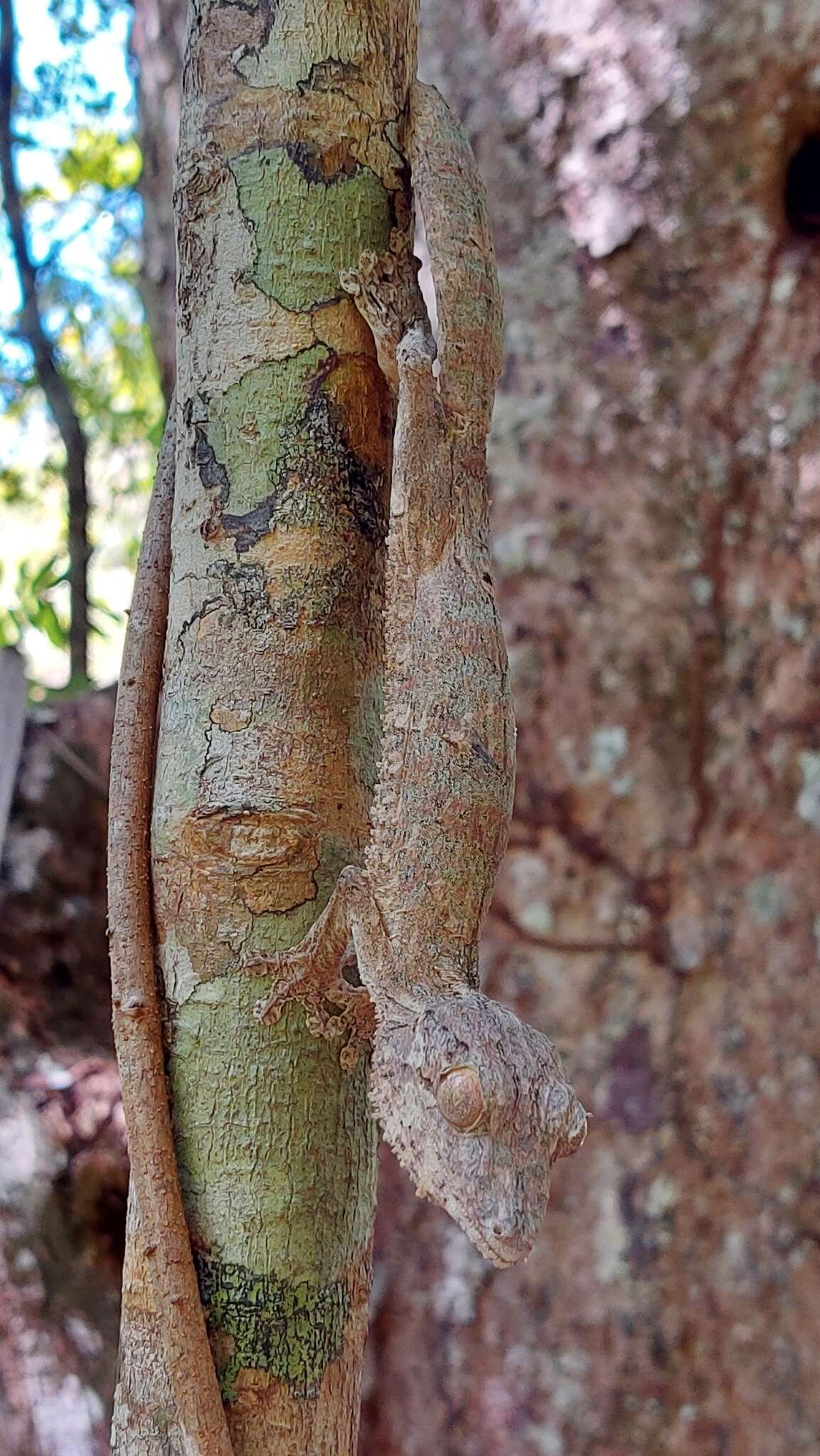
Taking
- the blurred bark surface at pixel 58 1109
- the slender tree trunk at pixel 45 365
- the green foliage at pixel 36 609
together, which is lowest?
the blurred bark surface at pixel 58 1109

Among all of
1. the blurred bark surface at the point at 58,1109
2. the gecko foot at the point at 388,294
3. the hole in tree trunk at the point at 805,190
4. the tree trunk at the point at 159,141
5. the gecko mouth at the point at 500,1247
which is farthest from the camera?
the tree trunk at the point at 159,141

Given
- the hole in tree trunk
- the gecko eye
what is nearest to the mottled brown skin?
the gecko eye

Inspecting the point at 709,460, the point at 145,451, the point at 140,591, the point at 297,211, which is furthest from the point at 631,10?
the point at 145,451

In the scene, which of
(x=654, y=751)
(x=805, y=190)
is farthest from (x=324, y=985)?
(x=805, y=190)

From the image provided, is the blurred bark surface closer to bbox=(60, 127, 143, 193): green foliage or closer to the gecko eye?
the gecko eye

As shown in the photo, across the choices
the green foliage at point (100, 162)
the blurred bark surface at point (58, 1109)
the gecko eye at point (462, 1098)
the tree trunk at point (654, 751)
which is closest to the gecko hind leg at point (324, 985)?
the gecko eye at point (462, 1098)

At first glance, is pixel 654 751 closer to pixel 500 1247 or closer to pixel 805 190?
pixel 805 190

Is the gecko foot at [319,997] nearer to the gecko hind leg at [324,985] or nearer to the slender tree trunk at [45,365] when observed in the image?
the gecko hind leg at [324,985]

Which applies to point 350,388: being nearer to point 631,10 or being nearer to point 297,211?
point 297,211
